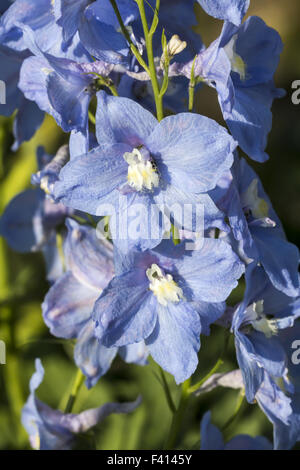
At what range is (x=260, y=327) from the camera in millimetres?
1228

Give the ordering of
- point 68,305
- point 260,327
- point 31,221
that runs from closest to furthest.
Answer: point 260,327, point 68,305, point 31,221

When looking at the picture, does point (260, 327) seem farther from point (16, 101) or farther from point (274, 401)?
point (16, 101)

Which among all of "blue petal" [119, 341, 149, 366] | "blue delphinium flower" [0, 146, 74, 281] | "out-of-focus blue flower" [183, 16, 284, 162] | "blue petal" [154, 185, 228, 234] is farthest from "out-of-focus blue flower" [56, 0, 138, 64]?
"blue petal" [119, 341, 149, 366]

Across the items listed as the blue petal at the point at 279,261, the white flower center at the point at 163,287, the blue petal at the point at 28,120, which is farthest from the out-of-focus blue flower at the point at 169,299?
the blue petal at the point at 28,120

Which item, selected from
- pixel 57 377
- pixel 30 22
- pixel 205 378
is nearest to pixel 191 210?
pixel 205 378

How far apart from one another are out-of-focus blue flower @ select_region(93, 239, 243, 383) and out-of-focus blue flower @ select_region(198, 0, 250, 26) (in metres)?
0.34

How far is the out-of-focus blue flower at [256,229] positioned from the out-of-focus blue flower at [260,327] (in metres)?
0.03

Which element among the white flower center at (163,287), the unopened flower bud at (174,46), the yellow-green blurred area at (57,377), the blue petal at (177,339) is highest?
the unopened flower bud at (174,46)

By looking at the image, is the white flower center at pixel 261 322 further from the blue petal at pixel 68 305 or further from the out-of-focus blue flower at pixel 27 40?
the out-of-focus blue flower at pixel 27 40

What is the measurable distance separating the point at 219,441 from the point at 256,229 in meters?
0.40

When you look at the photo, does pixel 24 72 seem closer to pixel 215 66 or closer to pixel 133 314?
pixel 215 66

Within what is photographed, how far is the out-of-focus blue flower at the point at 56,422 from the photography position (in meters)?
1.29

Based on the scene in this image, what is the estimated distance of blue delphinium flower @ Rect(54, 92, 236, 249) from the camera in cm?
103

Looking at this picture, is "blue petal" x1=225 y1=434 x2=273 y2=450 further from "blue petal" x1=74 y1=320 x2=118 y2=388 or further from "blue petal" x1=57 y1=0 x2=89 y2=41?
"blue petal" x1=57 y1=0 x2=89 y2=41
